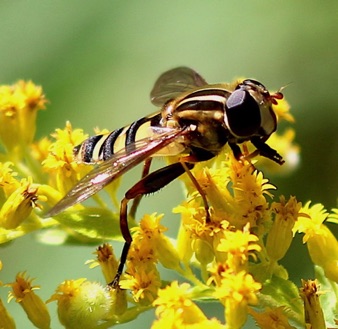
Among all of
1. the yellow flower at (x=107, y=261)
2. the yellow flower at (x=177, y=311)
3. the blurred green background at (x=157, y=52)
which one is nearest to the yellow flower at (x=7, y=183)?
the yellow flower at (x=107, y=261)

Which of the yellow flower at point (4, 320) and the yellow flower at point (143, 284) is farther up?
the yellow flower at point (4, 320)

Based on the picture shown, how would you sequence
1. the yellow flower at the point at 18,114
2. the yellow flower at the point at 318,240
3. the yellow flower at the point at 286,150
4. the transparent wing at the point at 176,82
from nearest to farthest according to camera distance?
the yellow flower at the point at 318,240 → the yellow flower at the point at 18,114 → the transparent wing at the point at 176,82 → the yellow flower at the point at 286,150

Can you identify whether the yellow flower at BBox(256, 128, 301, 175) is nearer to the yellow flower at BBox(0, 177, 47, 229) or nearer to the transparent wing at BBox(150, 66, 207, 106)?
the transparent wing at BBox(150, 66, 207, 106)

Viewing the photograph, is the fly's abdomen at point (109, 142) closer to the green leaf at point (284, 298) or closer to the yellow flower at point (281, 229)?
the yellow flower at point (281, 229)

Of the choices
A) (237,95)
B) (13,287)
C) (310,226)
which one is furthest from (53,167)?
(310,226)


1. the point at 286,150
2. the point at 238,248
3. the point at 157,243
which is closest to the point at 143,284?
the point at 157,243

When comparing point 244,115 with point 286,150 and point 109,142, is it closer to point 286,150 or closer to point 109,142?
point 109,142

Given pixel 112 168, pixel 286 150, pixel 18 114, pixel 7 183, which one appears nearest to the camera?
pixel 112 168
